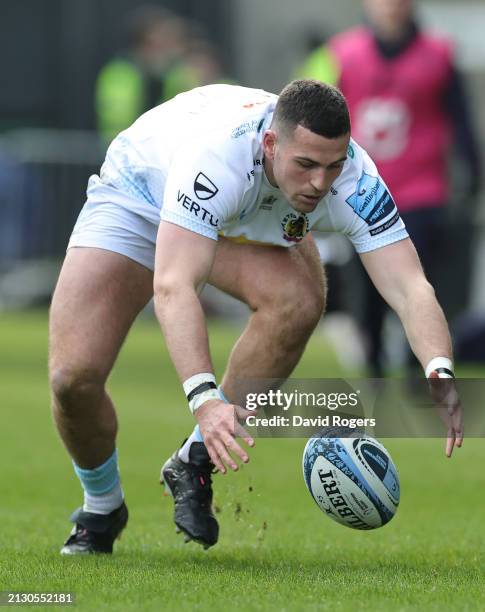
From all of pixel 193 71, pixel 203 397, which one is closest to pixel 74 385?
pixel 203 397

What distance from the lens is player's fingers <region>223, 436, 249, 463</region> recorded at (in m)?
5.56

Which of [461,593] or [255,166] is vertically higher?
[255,166]

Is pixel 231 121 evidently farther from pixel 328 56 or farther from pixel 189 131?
pixel 328 56

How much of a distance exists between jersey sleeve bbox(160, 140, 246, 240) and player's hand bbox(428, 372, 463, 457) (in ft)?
3.27

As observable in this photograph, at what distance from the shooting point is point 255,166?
6.51 m

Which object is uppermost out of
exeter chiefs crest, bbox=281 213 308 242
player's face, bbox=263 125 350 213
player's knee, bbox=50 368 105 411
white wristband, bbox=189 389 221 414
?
player's face, bbox=263 125 350 213

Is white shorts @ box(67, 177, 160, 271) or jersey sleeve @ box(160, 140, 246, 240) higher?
jersey sleeve @ box(160, 140, 246, 240)

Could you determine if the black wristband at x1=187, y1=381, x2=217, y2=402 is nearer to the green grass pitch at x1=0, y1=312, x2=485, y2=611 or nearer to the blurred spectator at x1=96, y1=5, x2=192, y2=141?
the green grass pitch at x1=0, y1=312, x2=485, y2=611

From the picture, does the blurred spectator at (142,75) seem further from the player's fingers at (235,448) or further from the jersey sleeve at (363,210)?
the player's fingers at (235,448)

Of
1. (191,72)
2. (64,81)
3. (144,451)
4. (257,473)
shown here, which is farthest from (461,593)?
(64,81)

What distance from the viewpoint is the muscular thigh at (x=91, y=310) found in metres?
6.74

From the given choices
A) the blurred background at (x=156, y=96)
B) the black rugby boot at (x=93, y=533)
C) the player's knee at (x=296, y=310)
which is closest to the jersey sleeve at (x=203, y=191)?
the player's knee at (x=296, y=310)

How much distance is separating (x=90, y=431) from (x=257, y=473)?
263cm

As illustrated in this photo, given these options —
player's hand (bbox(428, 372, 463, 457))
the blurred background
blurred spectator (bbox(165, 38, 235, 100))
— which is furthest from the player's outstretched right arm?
blurred spectator (bbox(165, 38, 235, 100))
